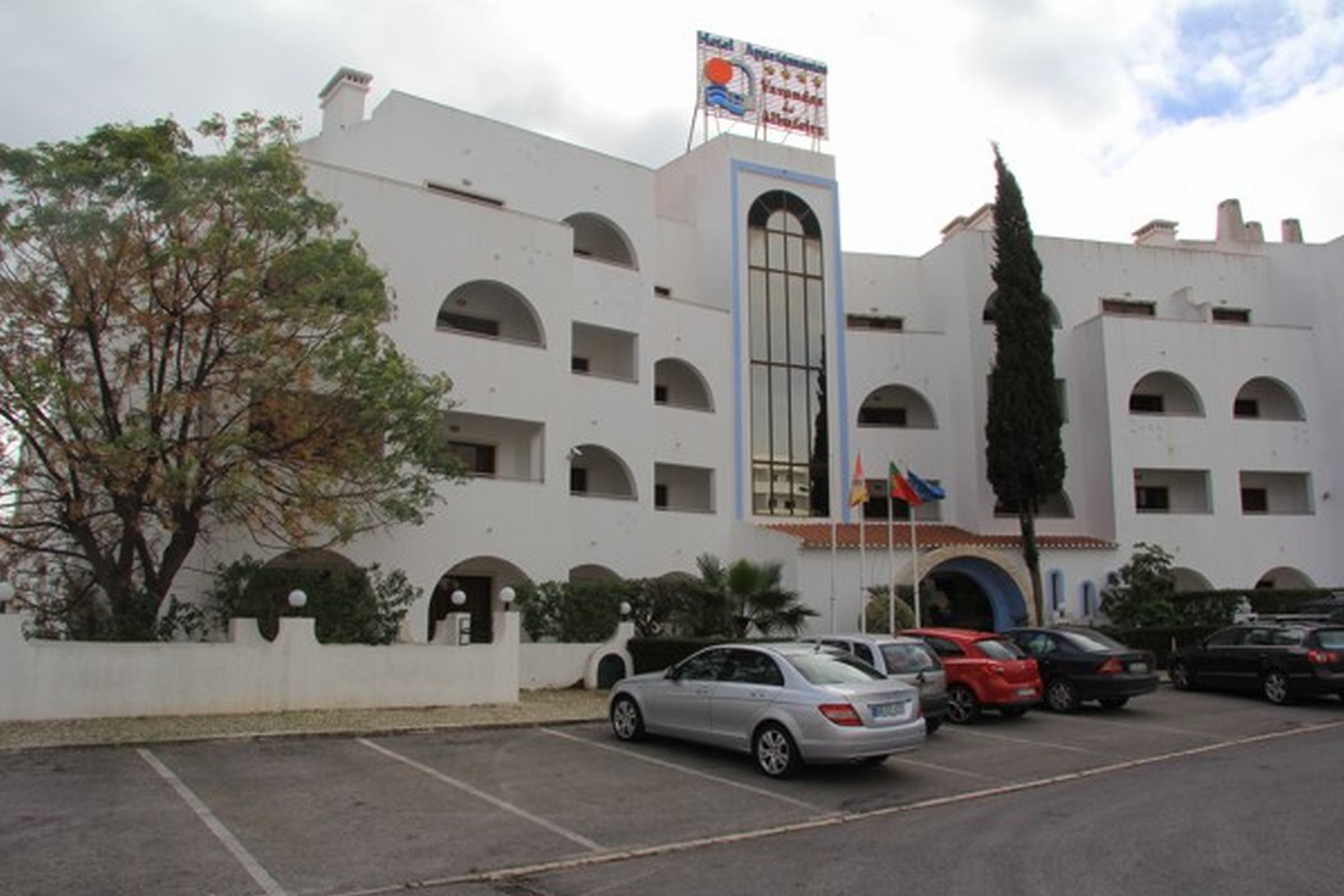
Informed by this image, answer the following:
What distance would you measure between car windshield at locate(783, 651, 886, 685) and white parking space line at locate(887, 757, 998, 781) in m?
1.00

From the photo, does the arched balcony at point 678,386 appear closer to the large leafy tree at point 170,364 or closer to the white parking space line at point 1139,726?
the large leafy tree at point 170,364

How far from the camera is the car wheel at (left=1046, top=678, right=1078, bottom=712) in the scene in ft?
58.6

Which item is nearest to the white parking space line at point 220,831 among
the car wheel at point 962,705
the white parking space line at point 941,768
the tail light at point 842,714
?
the tail light at point 842,714

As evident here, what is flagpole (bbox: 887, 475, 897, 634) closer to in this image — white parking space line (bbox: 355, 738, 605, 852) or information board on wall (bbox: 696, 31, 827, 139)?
white parking space line (bbox: 355, 738, 605, 852)

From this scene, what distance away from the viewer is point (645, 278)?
28.5 metres

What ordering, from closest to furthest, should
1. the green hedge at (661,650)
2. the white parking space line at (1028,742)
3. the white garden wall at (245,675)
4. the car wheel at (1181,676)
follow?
the white parking space line at (1028,742)
the white garden wall at (245,675)
the green hedge at (661,650)
the car wheel at (1181,676)

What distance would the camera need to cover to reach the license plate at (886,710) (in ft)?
36.9

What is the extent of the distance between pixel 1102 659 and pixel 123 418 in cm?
A: 1647

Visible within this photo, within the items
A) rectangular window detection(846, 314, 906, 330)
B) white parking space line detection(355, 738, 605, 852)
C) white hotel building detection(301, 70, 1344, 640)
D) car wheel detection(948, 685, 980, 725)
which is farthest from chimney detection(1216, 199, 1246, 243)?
white parking space line detection(355, 738, 605, 852)

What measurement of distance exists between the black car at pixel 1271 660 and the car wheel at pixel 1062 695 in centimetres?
425

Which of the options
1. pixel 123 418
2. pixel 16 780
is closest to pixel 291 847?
pixel 16 780

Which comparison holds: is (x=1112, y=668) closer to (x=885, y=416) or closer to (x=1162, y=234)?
(x=885, y=416)

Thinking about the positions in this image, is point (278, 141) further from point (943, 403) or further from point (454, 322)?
point (943, 403)

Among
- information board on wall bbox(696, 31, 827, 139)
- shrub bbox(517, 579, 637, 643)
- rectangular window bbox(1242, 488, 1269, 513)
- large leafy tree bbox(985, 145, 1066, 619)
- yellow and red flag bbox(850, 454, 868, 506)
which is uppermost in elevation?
information board on wall bbox(696, 31, 827, 139)
